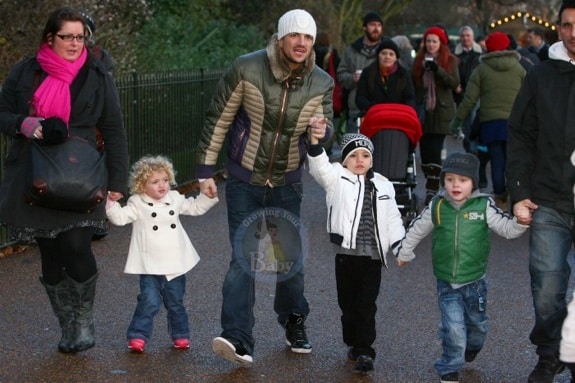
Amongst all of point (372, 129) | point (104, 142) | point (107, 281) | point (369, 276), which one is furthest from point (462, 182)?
point (372, 129)

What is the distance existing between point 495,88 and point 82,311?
715 centimetres

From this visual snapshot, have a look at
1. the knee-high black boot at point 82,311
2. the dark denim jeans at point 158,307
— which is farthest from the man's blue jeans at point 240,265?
the knee-high black boot at point 82,311

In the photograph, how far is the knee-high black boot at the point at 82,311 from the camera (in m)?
7.42

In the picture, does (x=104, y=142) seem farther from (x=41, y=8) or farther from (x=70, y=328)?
(x=41, y=8)

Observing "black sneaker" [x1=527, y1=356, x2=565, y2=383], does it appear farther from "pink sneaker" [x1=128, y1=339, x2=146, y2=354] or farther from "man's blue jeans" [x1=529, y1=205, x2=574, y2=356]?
"pink sneaker" [x1=128, y1=339, x2=146, y2=354]

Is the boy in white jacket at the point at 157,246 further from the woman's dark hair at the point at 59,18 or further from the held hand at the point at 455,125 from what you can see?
the held hand at the point at 455,125

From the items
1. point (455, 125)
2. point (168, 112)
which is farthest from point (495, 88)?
point (168, 112)

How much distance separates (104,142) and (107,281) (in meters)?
2.40

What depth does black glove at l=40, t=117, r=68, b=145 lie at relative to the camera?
22.9 ft

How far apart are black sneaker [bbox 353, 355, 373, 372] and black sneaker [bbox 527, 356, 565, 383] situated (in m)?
0.94

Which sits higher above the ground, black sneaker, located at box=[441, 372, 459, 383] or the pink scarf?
the pink scarf

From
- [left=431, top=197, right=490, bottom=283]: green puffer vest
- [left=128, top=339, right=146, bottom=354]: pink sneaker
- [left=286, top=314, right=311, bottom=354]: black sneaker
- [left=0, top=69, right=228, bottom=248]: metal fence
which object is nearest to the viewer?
[left=431, top=197, right=490, bottom=283]: green puffer vest

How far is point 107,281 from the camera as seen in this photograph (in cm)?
972

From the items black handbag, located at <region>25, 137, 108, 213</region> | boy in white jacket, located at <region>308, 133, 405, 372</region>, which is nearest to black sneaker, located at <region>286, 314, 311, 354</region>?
boy in white jacket, located at <region>308, 133, 405, 372</region>
